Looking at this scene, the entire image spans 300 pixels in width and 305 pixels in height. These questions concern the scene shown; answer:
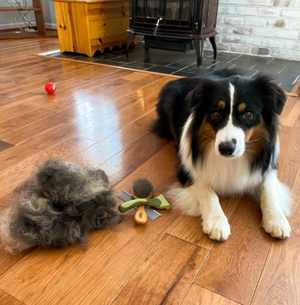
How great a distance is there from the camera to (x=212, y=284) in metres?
1.05

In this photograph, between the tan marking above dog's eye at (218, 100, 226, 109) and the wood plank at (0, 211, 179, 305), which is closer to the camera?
the wood plank at (0, 211, 179, 305)

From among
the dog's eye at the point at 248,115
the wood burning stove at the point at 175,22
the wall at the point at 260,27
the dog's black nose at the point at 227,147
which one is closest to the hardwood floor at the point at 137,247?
the dog's black nose at the point at 227,147

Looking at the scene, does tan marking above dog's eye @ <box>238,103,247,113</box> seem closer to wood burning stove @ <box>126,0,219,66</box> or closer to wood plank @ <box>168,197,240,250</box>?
wood plank @ <box>168,197,240,250</box>

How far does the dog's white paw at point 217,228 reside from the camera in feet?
4.01

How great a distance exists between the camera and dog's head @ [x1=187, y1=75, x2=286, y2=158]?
1.23 m

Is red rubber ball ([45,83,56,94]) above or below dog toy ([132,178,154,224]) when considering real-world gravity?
below

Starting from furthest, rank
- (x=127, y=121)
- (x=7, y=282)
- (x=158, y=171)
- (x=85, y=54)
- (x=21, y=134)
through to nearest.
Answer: (x=85, y=54) → (x=127, y=121) → (x=21, y=134) → (x=158, y=171) → (x=7, y=282)

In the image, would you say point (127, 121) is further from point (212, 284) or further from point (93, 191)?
point (212, 284)

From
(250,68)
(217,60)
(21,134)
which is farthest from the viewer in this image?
(217,60)

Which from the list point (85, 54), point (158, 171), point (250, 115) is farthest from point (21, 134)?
point (85, 54)

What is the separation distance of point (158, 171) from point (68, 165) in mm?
524

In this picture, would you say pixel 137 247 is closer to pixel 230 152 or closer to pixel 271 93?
pixel 230 152

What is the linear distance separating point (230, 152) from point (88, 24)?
3.52m

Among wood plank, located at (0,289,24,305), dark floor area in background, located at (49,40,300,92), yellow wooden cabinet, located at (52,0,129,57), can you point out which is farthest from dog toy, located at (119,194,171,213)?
yellow wooden cabinet, located at (52,0,129,57)
